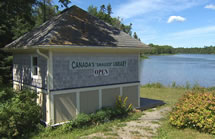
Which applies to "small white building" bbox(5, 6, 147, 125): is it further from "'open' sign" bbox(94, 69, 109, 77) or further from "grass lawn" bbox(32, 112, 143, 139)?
"grass lawn" bbox(32, 112, 143, 139)

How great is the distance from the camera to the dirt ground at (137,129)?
22.8 feet

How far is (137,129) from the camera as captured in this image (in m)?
7.69

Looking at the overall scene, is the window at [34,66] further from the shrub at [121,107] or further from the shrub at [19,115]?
the shrub at [121,107]

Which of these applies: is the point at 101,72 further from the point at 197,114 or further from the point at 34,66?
the point at 197,114

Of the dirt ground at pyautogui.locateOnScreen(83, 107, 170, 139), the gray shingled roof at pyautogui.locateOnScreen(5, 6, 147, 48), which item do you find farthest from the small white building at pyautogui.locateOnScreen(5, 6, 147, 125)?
the dirt ground at pyautogui.locateOnScreen(83, 107, 170, 139)

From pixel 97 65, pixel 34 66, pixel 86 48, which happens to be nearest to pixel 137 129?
pixel 97 65

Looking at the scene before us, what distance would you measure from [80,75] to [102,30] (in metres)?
3.10

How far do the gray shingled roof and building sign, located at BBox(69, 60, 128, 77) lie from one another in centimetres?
82

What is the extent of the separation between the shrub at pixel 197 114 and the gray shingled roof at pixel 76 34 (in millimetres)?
3885

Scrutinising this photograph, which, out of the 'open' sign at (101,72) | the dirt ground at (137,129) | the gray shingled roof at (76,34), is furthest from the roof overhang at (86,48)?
the dirt ground at (137,129)

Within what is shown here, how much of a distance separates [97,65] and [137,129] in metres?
3.23

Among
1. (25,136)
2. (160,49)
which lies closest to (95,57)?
(25,136)

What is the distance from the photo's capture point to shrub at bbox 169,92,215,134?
270 inches

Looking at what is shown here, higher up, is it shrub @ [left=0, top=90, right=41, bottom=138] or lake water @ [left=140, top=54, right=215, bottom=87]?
shrub @ [left=0, top=90, right=41, bottom=138]
